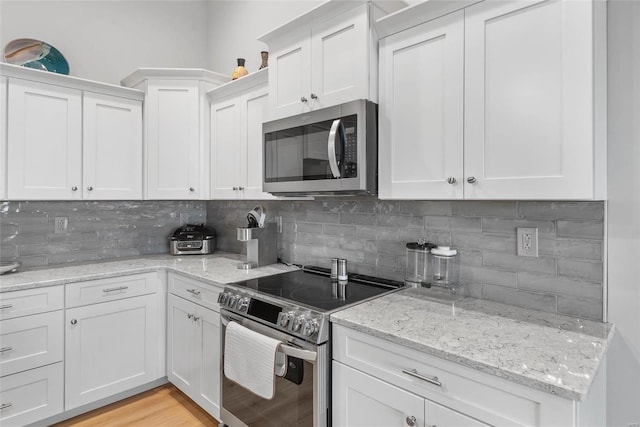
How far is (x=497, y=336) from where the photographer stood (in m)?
1.30

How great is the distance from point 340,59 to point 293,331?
1.35m

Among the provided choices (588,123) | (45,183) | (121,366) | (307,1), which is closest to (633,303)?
(588,123)

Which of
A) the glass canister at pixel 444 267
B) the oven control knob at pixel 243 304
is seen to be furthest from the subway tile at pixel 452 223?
the oven control knob at pixel 243 304

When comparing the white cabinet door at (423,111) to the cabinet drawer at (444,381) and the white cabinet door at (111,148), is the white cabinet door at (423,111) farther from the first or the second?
the white cabinet door at (111,148)

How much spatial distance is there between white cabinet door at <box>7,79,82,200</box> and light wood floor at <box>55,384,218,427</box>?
147cm

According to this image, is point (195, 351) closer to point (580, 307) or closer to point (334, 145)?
point (334, 145)

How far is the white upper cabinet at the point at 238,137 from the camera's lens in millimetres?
2525

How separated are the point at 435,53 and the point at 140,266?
7.72 ft

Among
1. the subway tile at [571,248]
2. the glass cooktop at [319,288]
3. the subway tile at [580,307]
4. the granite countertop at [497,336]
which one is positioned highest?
the subway tile at [571,248]

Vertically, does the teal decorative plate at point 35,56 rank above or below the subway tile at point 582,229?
above

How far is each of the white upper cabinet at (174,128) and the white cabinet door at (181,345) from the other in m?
0.90

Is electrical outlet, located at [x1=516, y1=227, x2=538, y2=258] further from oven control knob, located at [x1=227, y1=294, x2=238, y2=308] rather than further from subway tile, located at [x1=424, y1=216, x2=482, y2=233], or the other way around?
oven control knob, located at [x1=227, y1=294, x2=238, y2=308]

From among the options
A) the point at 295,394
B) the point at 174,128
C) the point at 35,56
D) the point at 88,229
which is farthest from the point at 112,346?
the point at 35,56

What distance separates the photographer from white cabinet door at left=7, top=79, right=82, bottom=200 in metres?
2.37
